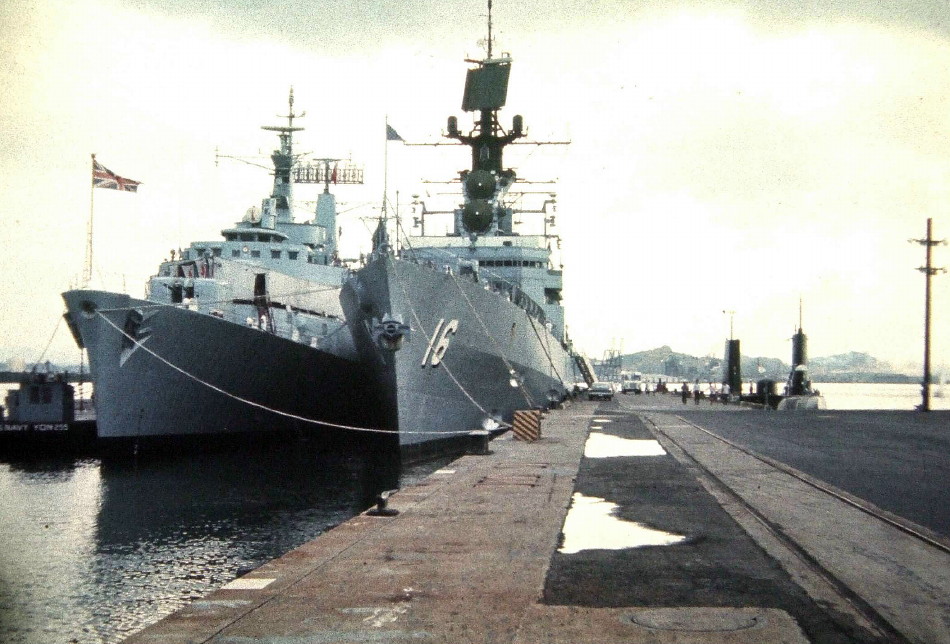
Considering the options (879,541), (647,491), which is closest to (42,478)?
(647,491)

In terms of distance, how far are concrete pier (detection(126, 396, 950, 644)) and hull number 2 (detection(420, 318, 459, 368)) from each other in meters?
11.0

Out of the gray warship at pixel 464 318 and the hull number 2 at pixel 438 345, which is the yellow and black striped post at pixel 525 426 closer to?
the gray warship at pixel 464 318

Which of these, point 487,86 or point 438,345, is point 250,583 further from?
point 487,86

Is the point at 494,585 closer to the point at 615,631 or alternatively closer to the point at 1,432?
the point at 615,631

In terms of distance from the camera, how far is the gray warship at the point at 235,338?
24.4 m

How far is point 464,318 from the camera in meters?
24.5

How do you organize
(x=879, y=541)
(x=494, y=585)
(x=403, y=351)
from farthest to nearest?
(x=403, y=351) < (x=879, y=541) < (x=494, y=585)

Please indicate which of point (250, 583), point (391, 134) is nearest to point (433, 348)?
point (391, 134)

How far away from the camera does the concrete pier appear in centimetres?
583

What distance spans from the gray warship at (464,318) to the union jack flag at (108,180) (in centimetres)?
687

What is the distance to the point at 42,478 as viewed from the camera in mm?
23453

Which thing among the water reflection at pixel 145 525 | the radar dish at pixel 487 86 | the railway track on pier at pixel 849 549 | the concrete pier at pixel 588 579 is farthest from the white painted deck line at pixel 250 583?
the radar dish at pixel 487 86

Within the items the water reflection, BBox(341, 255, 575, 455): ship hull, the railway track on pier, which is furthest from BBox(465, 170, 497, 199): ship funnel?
the railway track on pier

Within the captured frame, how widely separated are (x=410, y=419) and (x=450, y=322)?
8.92ft
